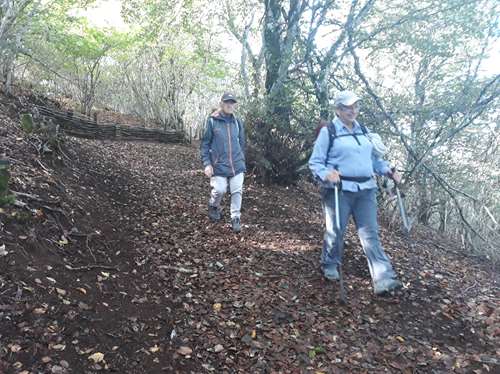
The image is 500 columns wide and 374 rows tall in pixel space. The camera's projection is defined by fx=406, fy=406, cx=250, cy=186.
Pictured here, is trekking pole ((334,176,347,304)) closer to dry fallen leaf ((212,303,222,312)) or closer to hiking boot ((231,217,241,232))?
dry fallen leaf ((212,303,222,312))

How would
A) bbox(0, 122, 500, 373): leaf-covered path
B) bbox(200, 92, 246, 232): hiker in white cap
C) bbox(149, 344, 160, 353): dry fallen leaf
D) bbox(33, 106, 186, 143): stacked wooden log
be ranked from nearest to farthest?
bbox(0, 122, 500, 373): leaf-covered path → bbox(149, 344, 160, 353): dry fallen leaf → bbox(200, 92, 246, 232): hiker in white cap → bbox(33, 106, 186, 143): stacked wooden log

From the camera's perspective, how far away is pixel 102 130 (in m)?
12.1

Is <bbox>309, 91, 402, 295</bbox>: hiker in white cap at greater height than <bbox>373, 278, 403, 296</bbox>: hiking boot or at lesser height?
greater

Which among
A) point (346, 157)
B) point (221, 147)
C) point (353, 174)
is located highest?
point (221, 147)

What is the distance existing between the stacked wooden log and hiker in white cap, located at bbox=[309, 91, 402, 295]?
23.4ft

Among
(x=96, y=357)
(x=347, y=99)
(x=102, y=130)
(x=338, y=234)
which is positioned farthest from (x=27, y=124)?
(x=102, y=130)

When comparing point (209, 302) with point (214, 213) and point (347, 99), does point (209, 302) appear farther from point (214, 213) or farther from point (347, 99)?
point (347, 99)

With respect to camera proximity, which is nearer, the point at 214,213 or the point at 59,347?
the point at 59,347

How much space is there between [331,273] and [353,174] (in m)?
1.12

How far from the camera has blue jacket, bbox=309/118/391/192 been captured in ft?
13.4

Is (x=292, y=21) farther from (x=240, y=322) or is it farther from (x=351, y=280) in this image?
(x=240, y=322)

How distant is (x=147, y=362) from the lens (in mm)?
2879

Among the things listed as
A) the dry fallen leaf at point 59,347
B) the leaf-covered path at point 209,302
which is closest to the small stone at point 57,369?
the leaf-covered path at point 209,302

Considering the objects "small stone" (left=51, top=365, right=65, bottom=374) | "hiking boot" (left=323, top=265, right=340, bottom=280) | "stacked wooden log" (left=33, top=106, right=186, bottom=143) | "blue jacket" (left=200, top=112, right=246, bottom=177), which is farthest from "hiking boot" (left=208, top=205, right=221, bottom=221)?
"stacked wooden log" (left=33, top=106, right=186, bottom=143)
